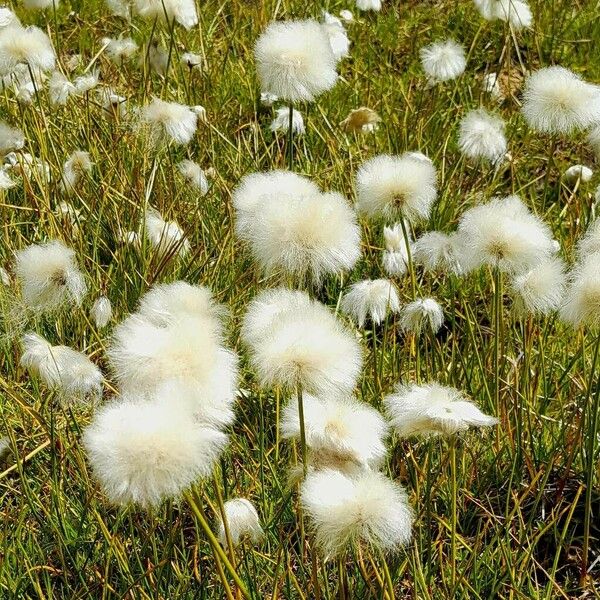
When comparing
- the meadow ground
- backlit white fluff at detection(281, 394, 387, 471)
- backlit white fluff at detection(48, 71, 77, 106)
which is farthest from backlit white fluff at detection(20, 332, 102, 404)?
backlit white fluff at detection(48, 71, 77, 106)

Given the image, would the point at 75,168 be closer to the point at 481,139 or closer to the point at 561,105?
the point at 481,139

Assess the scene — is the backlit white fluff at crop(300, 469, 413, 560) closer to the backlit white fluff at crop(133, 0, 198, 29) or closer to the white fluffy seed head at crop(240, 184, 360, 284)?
the white fluffy seed head at crop(240, 184, 360, 284)

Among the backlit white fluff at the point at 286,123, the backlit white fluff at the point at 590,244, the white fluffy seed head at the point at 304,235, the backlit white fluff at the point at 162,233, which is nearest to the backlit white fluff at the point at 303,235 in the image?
the white fluffy seed head at the point at 304,235

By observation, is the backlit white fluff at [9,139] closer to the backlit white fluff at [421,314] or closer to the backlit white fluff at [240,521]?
the backlit white fluff at [421,314]

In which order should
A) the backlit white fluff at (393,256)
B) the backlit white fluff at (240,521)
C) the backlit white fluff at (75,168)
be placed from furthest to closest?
the backlit white fluff at (75,168) < the backlit white fluff at (393,256) < the backlit white fluff at (240,521)

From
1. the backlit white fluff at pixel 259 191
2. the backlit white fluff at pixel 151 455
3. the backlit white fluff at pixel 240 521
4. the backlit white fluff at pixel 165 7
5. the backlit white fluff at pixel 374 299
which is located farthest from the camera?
the backlit white fluff at pixel 165 7

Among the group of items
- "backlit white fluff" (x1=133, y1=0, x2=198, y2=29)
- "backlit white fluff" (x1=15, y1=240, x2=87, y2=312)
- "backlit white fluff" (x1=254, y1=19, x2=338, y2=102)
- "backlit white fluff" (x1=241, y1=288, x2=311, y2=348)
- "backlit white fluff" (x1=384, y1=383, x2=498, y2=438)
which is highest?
"backlit white fluff" (x1=254, y1=19, x2=338, y2=102)

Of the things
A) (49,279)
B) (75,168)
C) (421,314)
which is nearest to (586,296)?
(421,314)
